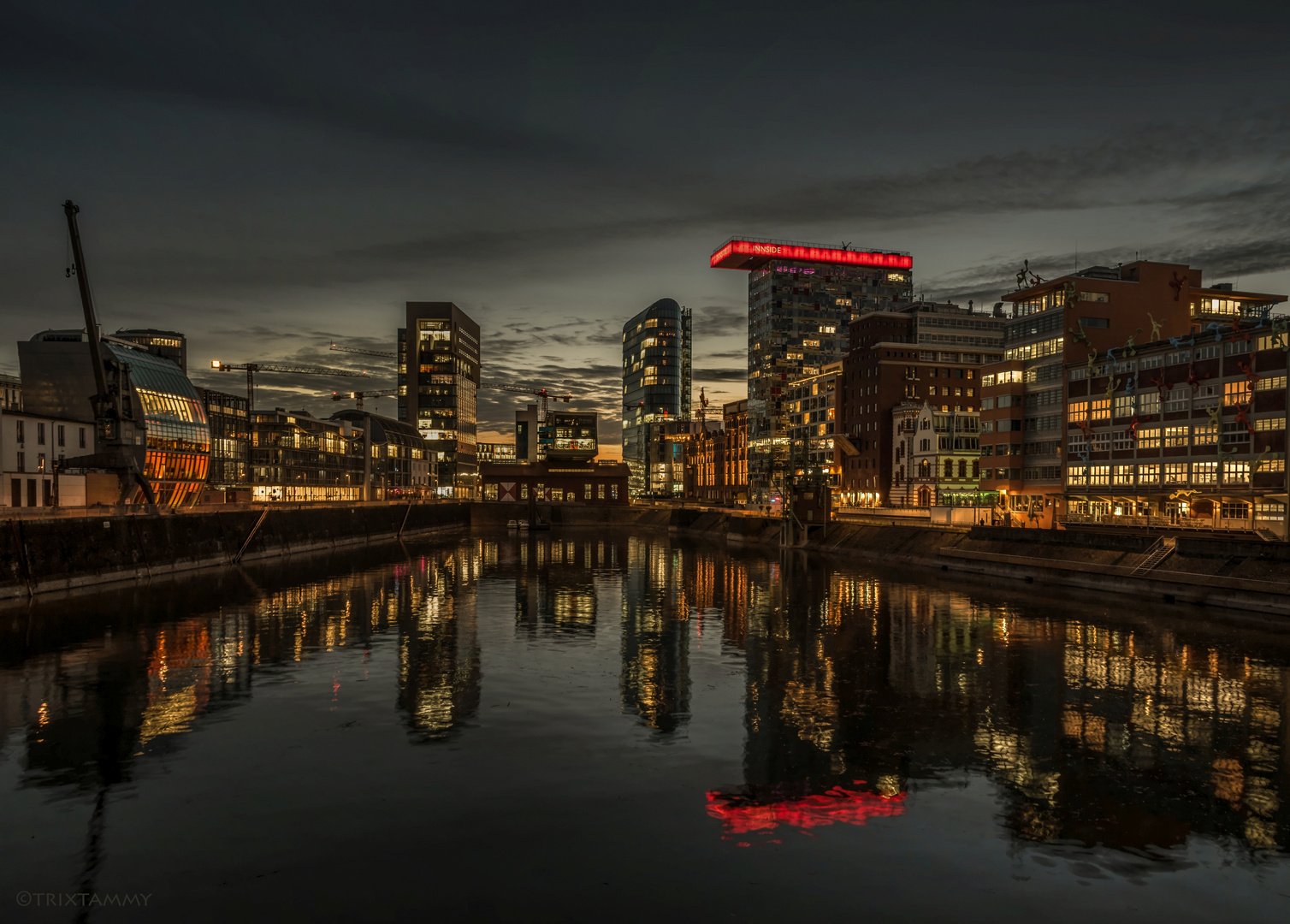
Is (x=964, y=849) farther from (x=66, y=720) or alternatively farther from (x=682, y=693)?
(x=66, y=720)

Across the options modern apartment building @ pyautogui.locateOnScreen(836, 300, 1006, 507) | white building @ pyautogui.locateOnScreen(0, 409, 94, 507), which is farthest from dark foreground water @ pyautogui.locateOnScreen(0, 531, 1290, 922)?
modern apartment building @ pyautogui.locateOnScreen(836, 300, 1006, 507)

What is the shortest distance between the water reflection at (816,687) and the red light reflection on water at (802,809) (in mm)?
81

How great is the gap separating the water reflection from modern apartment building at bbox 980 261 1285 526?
135 ft

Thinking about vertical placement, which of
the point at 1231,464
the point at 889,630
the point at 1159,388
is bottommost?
the point at 889,630

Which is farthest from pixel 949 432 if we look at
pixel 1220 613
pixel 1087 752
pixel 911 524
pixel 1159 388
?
pixel 1087 752

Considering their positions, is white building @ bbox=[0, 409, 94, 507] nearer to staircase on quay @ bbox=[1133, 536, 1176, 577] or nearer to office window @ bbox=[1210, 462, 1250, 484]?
staircase on quay @ bbox=[1133, 536, 1176, 577]

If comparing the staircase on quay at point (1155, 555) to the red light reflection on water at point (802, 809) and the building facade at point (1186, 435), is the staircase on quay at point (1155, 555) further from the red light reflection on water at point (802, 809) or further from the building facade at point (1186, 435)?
the red light reflection on water at point (802, 809)

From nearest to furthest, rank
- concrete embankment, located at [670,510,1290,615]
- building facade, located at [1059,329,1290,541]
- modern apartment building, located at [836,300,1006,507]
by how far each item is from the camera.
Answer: concrete embankment, located at [670,510,1290,615] < building facade, located at [1059,329,1290,541] < modern apartment building, located at [836,300,1006,507]

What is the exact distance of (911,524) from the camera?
104188mm

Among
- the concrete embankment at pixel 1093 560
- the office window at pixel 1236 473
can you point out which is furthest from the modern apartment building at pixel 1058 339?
the office window at pixel 1236 473

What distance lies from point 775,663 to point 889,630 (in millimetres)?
12716

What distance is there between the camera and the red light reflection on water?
21406 mm

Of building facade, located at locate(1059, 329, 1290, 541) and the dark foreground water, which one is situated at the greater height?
building facade, located at locate(1059, 329, 1290, 541)

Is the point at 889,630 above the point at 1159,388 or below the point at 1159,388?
below
